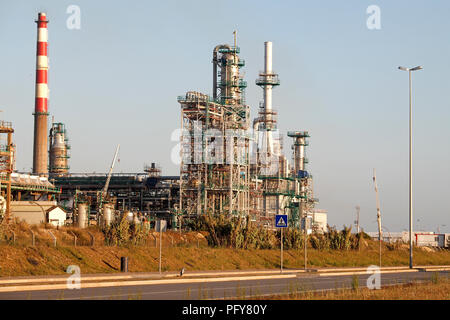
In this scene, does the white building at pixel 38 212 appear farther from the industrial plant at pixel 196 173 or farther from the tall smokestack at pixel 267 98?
the tall smokestack at pixel 267 98

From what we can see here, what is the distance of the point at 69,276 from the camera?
30000mm

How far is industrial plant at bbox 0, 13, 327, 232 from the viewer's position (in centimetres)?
8025

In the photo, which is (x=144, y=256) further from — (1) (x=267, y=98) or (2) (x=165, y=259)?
(1) (x=267, y=98)

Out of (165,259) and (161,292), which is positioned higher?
(161,292)

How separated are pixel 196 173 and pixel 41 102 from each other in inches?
901

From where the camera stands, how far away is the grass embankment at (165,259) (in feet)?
102

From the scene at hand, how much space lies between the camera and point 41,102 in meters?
92.3

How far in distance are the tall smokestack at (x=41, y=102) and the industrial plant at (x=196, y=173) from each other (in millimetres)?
126

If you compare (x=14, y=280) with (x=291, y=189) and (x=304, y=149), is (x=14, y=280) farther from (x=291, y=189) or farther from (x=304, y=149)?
(x=304, y=149)

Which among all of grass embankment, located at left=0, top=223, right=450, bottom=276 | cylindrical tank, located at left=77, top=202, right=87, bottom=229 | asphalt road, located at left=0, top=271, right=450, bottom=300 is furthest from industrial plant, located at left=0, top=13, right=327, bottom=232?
asphalt road, located at left=0, top=271, right=450, bottom=300

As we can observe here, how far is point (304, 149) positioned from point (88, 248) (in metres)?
83.8

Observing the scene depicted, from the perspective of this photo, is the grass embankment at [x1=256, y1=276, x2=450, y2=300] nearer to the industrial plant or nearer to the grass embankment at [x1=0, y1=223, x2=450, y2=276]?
the grass embankment at [x1=0, y1=223, x2=450, y2=276]

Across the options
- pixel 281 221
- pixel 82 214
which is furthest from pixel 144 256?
pixel 82 214

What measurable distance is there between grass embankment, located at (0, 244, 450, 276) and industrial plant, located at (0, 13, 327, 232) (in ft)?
81.6
